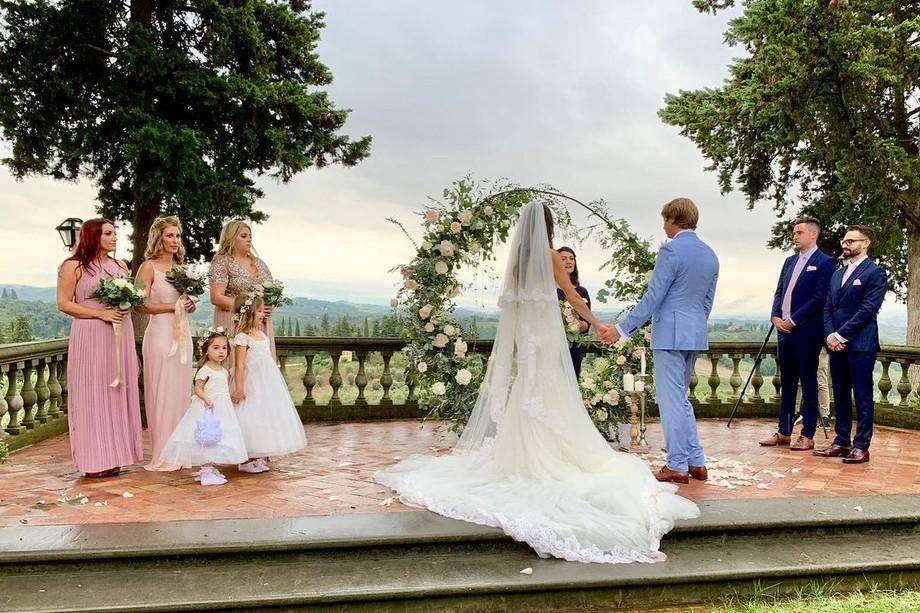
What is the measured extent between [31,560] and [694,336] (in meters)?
4.46

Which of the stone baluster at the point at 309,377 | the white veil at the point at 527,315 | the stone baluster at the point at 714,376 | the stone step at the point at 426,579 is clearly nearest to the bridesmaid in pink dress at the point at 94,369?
the stone step at the point at 426,579

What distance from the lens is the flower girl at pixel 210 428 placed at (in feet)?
16.6

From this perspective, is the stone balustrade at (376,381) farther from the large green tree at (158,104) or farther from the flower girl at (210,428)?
the large green tree at (158,104)

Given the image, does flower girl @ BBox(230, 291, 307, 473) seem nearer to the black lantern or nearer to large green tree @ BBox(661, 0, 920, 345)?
the black lantern

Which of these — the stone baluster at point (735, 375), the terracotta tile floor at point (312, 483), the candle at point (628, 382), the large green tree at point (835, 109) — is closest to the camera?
the terracotta tile floor at point (312, 483)

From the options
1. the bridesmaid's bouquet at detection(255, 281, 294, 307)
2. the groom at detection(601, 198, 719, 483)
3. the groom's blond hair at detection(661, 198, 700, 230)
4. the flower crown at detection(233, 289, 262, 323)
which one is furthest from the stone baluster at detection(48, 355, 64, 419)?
A: the groom's blond hair at detection(661, 198, 700, 230)

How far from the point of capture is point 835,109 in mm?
13078

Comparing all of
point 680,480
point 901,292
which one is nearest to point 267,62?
point 680,480

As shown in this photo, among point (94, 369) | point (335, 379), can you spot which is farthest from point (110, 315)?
point (335, 379)

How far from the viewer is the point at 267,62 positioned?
13938 millimetres

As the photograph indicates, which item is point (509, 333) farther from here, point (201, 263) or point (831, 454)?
point (201, 263)

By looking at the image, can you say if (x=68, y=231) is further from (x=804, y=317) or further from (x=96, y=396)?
(x=804, y=317)

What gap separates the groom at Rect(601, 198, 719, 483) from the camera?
Result: 16.6ft

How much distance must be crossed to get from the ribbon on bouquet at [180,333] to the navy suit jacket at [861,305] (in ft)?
18.7
